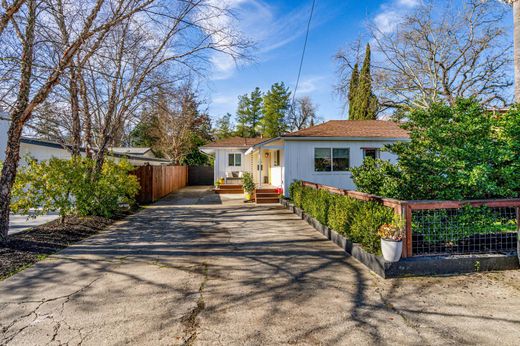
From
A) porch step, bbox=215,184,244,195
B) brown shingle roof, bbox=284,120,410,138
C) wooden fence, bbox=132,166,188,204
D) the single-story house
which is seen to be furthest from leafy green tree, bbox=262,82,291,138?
the single-story house

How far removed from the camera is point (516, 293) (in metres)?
3.57

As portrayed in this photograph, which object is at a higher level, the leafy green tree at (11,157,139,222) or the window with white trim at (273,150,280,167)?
the window with white trim at (273,150,280,167)

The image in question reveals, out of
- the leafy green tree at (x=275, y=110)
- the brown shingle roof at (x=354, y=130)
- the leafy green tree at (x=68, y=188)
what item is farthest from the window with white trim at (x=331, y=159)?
the leafy green tree at (x=275, y=110)

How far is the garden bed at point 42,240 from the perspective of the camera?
468 cm

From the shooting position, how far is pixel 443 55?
57.9ft

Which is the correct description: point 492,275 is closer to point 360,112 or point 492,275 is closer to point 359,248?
point 359,248

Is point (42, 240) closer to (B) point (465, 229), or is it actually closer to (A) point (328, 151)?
(B) point (465, 229)

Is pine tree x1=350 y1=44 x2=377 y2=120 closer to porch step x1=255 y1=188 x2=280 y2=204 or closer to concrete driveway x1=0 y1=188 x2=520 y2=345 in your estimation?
porch step x1=255 y1=188 x2=280 y2=204

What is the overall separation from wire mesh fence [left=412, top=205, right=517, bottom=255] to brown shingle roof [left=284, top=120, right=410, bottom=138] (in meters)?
7.34

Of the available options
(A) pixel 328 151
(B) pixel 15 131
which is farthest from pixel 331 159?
(B) pixel 15 131

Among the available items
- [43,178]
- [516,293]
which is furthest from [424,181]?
[43,178]

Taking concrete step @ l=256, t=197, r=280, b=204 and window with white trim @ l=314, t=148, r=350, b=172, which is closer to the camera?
window with white trim @ l=314, t=148, r=350, b=172

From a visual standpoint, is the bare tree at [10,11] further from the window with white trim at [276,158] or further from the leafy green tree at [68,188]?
the window with white trim at [276,158]

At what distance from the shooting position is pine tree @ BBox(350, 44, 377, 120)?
2066cm
